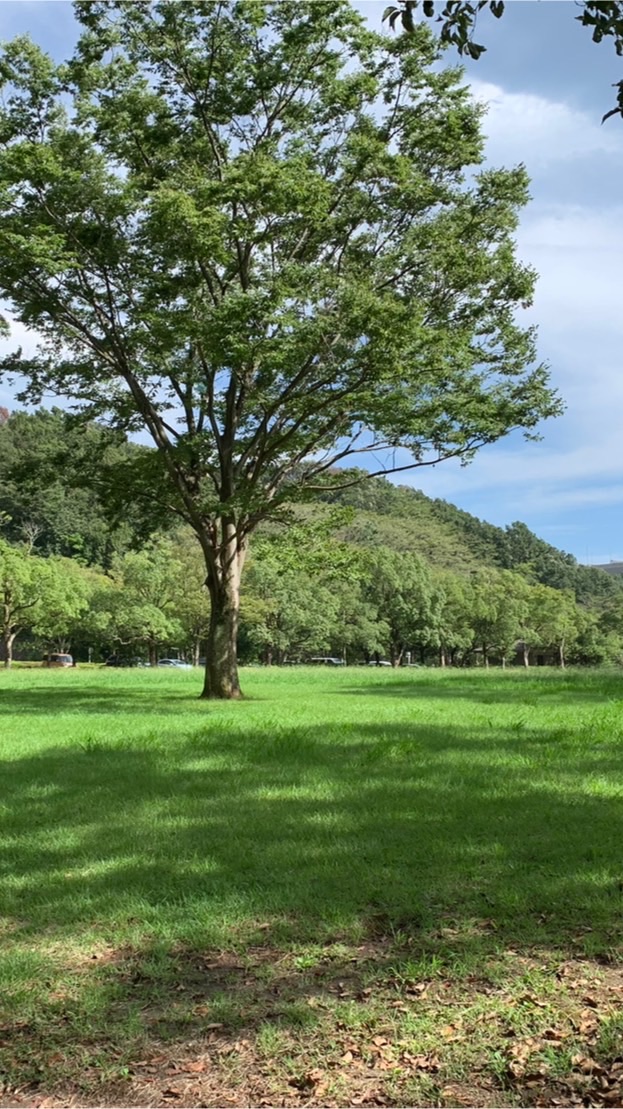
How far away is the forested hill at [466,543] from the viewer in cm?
13538

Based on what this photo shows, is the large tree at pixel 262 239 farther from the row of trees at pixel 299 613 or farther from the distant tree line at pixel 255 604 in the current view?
the row of trees at pixel 299 613

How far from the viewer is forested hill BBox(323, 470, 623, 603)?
135375 millimetres

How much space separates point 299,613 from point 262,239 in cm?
5042

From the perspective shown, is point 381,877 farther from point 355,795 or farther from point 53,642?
point 53,642

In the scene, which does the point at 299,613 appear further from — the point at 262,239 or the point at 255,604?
the point at 262,239

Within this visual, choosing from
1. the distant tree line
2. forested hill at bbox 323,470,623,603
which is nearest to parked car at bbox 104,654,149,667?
the distant tree line

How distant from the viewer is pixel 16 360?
64.4 feet

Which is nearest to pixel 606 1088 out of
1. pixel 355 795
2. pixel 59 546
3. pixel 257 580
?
pixel 355 795

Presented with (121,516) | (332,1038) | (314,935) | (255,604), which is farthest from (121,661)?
(332,1038)

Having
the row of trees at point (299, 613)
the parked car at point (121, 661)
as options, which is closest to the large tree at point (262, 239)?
the row of trees at point (299, 613)

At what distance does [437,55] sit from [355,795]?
52.1 feet

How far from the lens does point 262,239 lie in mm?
16812

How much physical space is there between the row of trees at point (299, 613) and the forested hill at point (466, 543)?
35725 mm

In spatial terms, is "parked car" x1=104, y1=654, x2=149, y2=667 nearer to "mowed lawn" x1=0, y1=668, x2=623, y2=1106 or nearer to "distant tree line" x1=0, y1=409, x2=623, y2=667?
"distant tree line" x1=0, y1=409, x2=623, y2=667
